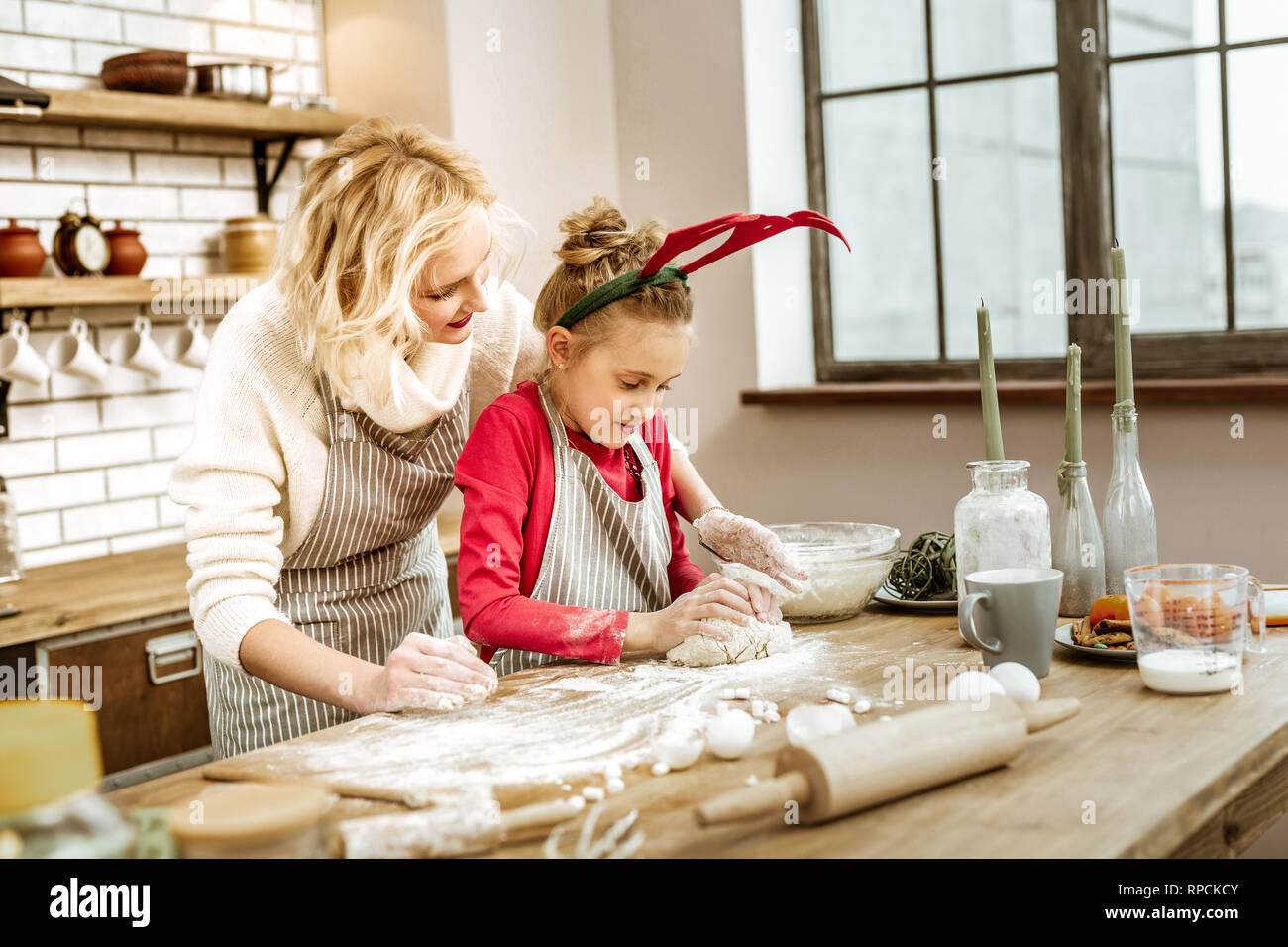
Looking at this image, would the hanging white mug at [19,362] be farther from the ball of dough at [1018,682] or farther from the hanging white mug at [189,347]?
the ball of dough at [1018,682]

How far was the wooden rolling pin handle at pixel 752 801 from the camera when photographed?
0.95 metres

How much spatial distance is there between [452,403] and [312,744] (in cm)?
67

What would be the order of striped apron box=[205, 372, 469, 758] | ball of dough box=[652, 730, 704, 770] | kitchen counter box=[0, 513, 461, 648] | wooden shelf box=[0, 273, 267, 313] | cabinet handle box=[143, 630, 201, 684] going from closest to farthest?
ball of dough box=[652, 730, 704, 770], striped apron box=[205, 372, 469, 758], kitchen counter box=[0, 513, 461, 648], cabinet handle box=[143, 630, 201, 684], wooden shelf box=[0, 273, 267, 313]

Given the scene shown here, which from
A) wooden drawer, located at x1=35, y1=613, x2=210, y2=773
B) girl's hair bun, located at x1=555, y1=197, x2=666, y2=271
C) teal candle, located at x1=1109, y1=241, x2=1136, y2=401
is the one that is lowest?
wooden drawer, located at x1=35, y1=613, x2=210, y2=773

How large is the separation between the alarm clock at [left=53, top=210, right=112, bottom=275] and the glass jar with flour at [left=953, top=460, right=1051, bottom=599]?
2.19 meters

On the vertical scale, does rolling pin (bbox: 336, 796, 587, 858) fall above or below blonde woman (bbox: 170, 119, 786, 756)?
below

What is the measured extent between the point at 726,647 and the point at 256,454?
2.17ft

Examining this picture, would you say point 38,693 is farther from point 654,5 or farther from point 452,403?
point 654,5

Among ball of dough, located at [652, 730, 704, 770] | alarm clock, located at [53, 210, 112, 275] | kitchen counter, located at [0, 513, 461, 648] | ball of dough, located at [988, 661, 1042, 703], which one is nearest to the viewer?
ball of dough, located at [652, 730, 704, 770]

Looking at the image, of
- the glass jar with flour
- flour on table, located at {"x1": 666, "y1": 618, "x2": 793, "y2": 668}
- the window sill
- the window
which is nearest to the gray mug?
the glass jar with flour

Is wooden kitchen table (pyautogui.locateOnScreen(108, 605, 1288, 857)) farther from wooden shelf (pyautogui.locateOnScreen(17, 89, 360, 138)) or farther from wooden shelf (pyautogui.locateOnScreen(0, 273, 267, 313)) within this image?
wooden shelf (pyautogui.locateOnScreen(17, 89, 360, 138))

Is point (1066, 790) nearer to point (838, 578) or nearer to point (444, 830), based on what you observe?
point (444, 830)

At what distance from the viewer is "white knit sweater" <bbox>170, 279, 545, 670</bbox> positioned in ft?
5.19

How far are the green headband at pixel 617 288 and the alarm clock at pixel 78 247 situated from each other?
5.52 feet
